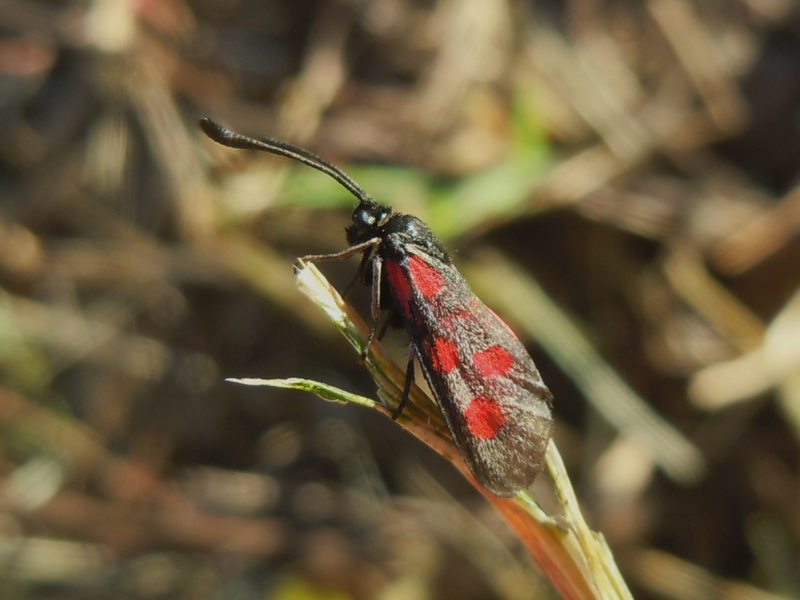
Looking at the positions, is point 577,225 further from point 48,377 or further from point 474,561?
point 48,377

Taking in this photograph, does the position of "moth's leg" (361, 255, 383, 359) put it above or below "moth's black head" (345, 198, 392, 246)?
below

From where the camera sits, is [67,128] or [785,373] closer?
[785,373]

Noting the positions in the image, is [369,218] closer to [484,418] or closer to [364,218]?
[364,218]

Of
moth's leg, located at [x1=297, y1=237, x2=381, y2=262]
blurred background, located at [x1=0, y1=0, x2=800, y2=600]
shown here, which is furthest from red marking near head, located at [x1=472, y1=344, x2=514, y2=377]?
blurred background, located at [x1=0, y1=0, x2=800, y2=600]

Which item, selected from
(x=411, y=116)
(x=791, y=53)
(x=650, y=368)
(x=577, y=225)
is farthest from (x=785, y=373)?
(x=411, y=116)

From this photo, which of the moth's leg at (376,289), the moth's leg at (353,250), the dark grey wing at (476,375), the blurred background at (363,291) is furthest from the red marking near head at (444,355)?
the blurred background at (363,291)

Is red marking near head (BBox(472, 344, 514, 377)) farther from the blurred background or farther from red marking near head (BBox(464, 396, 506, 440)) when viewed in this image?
→ the blurred background
